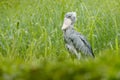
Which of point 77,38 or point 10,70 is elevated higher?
point 10,70

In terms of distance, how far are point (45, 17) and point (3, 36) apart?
1.46m

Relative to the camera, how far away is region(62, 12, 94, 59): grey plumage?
672 centimetres

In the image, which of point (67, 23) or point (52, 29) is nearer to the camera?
point (67, 23)

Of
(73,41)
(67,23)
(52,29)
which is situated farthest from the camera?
(52,29)

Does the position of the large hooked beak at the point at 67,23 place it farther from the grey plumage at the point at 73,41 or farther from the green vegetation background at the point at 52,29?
the green vegetation background at the point at 52,29

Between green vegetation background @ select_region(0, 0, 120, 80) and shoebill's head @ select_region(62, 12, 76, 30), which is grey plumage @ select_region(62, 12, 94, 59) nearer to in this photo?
shoebill's head @ select_region(62, 12, 76, 30)

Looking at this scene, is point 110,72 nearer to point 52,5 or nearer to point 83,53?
point 83,53

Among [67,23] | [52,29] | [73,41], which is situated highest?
[67,23]

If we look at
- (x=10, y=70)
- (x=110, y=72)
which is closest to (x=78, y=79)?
(x=110, y=72)

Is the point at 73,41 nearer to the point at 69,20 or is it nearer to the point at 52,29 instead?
the point at 69,20

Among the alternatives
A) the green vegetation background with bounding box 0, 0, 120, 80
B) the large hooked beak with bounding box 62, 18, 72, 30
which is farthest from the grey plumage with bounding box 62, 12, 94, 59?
the green vegetation background with bounding box 0, 0, 120, 80

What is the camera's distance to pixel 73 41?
272 inches

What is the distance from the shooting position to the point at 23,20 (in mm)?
8055

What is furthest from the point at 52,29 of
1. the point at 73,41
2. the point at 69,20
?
the point at 73,41
